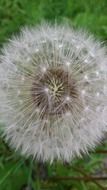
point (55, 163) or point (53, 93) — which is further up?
point (53, 93)

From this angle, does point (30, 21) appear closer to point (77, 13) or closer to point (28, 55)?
point (77, 13)

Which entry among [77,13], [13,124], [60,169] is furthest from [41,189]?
[77,13]

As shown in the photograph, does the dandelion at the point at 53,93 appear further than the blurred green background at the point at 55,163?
No

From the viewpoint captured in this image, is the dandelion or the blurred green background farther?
the blurred green background
